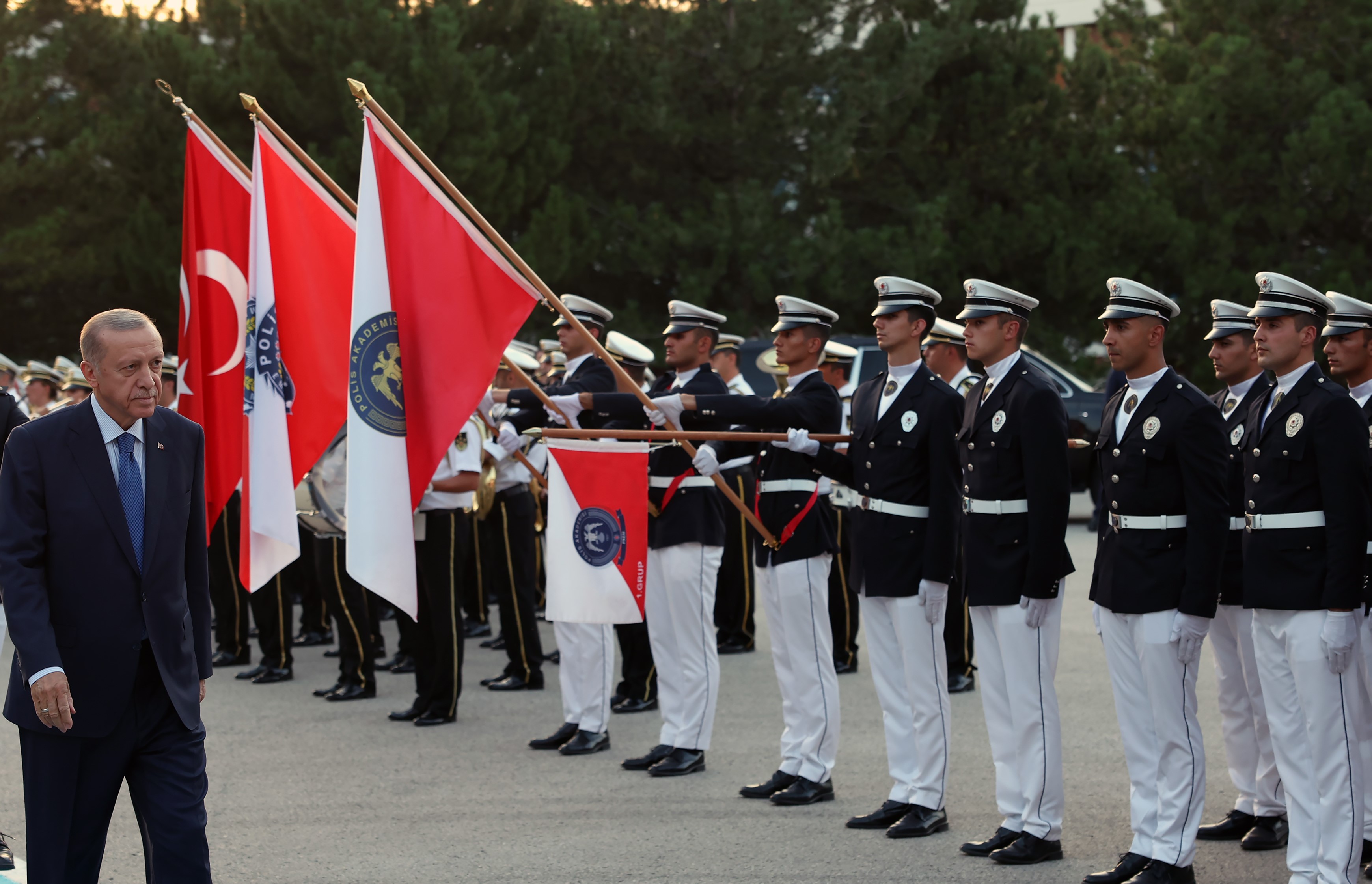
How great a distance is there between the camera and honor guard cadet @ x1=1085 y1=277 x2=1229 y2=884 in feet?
17.5

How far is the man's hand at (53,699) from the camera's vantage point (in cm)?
402

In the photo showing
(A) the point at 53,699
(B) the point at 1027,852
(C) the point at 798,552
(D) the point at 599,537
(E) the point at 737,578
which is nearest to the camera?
(A) the point at 53,699

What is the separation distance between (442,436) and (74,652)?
90.1 inches

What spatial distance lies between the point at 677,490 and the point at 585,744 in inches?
54.6

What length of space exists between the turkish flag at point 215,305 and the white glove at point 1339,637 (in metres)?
4.71

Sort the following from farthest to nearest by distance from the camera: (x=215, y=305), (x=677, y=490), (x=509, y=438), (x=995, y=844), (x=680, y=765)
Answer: (x=509, y=438) < (x=677, y=490) < (x=215, y=305) < (x=680, y=765) < (x=995, y=844)

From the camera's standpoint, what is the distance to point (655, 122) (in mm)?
24047

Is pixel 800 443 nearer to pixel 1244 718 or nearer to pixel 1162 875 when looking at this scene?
pixel 1244 718

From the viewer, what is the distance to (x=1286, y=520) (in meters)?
5.24

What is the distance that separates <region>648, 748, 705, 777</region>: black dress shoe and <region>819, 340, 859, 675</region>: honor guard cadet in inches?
95.6

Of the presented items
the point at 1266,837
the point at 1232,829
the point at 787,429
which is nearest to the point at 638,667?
the point at 787,429

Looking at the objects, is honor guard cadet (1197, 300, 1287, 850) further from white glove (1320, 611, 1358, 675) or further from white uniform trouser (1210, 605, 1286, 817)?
white glove (1320, 611, 1358, 675)

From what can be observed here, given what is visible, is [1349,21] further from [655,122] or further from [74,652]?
[74,652]

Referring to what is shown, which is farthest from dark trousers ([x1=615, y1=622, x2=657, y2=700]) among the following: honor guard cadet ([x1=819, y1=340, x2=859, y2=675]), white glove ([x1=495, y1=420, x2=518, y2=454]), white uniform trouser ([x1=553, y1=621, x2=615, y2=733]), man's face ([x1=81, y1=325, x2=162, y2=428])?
man's face ([x1=81, y1=325, x2=162, y2=428])
